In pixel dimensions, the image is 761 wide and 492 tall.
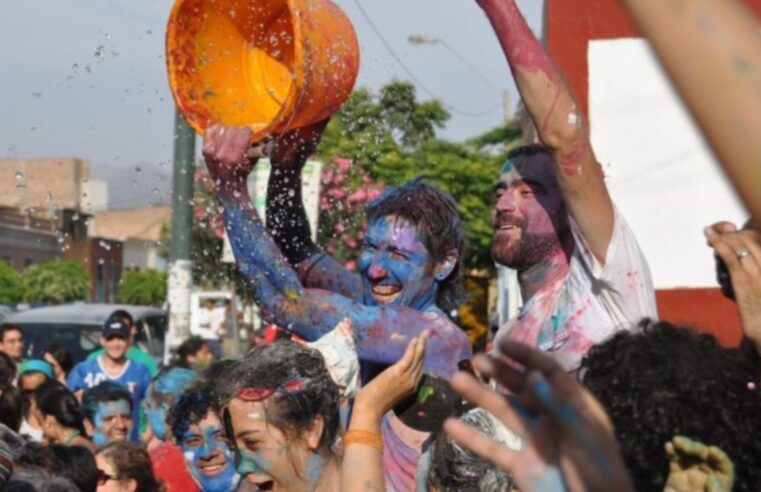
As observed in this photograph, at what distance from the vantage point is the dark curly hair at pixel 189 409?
4980mm

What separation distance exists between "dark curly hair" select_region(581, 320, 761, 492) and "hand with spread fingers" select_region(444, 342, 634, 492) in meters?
0.75

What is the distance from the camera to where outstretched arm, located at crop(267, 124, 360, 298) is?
4.07m

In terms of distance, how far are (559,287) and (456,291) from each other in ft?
1.88

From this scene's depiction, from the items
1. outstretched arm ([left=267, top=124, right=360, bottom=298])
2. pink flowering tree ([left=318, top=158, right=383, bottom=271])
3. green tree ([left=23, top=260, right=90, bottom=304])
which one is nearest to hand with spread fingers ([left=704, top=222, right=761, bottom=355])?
outstretched arm ([left=267, top=124, right=360, bottom=298])

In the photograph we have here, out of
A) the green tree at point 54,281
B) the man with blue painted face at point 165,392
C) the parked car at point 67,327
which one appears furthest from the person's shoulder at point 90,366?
the green tree at point 54,281

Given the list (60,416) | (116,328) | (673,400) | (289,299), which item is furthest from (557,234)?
(116,328)

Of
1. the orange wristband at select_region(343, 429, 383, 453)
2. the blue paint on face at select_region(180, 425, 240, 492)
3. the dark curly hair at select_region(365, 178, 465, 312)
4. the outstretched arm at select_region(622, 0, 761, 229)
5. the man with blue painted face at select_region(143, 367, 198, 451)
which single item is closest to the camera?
the outstretched arm at select_region(622, 0, 761, 229)

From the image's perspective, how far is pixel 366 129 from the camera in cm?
461

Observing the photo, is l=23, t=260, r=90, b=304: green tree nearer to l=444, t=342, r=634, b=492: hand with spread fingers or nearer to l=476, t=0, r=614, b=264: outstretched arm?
l=476, t=0, r=614, b=264: outstretched arm

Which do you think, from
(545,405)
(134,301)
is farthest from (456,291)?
(134,301)

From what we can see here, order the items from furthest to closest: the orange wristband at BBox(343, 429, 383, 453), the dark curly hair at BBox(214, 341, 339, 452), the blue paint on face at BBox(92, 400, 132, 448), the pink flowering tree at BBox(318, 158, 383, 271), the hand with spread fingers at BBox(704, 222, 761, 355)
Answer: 1. the blue paint on face at BBox(92, 400, 132, 448)
2. the pink flowering tree at BBox(318, 158, 383, 271)
3. the dark curly hair at BBox(214, 341, 339, 452)
4. the orange wristband at BBox(343, 429, 383, 453)
5. the hand with spread fingers at BBox(704, 222, 761, 355)

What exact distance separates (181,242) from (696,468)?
955cm

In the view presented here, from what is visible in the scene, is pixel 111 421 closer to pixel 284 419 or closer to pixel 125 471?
pixel 125 471

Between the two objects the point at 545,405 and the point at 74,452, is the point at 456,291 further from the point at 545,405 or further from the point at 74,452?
the point at 545,405
